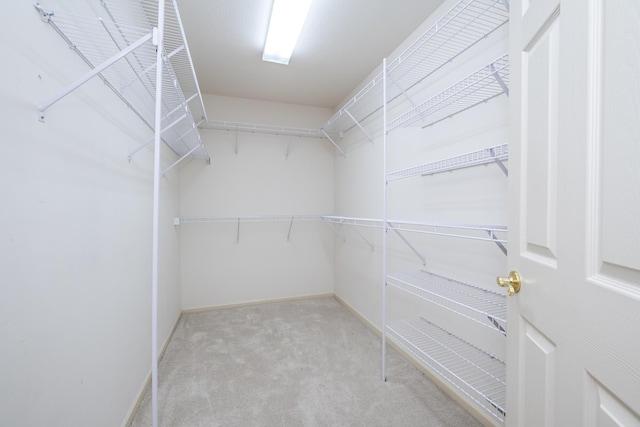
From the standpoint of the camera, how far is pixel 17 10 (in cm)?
74

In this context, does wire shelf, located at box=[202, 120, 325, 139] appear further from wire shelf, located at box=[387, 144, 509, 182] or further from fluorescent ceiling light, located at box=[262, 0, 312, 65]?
wire shelf, located at box=[387, 144, 509, 182]

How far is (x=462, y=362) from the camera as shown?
60.2 inches

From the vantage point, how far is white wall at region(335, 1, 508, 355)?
1.35 m

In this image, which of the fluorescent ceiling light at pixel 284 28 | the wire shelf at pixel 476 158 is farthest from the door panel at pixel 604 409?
the fluorescent ceiling light at pixel 284 28

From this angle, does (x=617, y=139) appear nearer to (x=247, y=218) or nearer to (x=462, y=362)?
(x=462, y=362)

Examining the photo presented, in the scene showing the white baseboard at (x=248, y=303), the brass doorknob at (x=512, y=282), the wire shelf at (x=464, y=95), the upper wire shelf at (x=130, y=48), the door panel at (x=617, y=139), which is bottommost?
the white baseboard at (x=248, y=303)

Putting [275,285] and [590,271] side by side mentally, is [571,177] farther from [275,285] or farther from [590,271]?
[275,285]

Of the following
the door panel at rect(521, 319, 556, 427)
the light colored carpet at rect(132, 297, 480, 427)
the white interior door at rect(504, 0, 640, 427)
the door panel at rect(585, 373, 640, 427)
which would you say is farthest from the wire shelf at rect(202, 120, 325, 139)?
the door panel at rect(585, 373, 640, 427)

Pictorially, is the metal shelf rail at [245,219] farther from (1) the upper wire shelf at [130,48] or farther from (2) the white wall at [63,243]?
(2) the white wall at [63,243]

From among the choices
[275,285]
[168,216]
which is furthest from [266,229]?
[168,216]

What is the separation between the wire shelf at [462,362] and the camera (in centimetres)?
131

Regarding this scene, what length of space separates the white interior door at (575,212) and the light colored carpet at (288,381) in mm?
978

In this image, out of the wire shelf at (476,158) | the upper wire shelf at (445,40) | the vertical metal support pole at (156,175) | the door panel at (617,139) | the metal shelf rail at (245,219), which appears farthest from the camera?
the metal shelf rail at (245,219)

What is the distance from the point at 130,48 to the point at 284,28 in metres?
1.29
